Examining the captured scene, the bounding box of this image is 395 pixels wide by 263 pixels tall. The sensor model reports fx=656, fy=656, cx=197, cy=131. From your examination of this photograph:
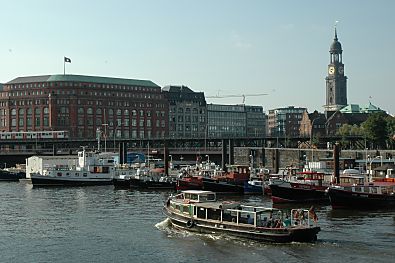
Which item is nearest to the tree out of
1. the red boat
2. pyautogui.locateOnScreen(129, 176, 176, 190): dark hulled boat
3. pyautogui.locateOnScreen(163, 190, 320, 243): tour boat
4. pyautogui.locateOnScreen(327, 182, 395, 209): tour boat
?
pyautogui.locateOnScreen(129, 176, 176, 190): dark hulled boat

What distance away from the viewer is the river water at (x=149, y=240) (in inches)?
1973

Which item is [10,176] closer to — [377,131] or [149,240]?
[377,131]

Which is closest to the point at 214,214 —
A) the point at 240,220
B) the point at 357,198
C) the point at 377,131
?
the point at 240,220

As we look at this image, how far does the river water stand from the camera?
50.1 metres

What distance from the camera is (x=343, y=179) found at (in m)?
94.2

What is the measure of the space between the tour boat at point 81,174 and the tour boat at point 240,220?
75538mm

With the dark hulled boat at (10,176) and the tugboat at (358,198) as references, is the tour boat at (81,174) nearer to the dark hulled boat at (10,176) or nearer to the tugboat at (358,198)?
the dark hulled boat at (10,176)

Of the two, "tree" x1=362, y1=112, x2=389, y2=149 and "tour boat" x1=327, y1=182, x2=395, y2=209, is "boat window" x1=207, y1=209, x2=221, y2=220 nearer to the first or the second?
"tour boat" x1=327, y1=182, x2=395, y2=209

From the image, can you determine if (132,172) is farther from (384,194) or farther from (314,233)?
(314,233)

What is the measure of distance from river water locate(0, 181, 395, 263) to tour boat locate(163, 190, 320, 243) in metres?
0.75

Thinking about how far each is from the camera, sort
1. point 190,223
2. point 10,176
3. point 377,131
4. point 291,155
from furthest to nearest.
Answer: point 377,131 → point 10,176 → point 291,155 → point 190,223

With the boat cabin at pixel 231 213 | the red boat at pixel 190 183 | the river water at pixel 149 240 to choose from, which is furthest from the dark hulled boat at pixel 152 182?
the boat cabin at pixel 231 213

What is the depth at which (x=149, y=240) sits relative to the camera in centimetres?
5825

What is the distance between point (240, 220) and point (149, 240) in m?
8.29
